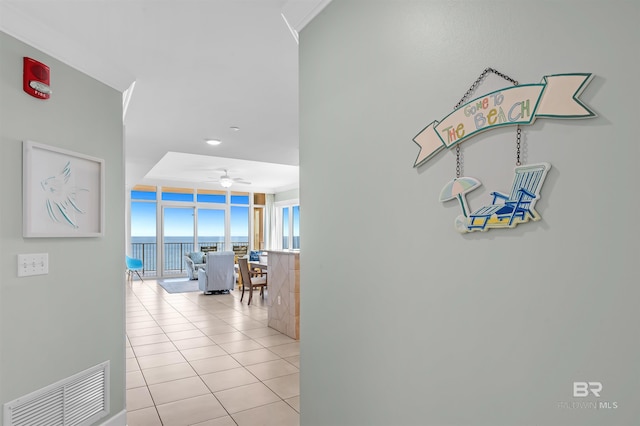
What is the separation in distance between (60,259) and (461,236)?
7.48 feet

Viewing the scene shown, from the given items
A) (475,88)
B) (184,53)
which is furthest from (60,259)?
(475,88)

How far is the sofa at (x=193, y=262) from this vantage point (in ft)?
32.3

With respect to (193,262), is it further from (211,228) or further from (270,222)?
(270,222)

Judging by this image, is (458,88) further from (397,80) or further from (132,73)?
(132,73)

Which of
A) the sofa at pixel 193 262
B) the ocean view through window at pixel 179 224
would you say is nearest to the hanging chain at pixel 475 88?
the sofa at pixel 193 262

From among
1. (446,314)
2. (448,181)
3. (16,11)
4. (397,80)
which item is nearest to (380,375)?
(446,314)

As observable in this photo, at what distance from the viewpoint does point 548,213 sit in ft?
2.91

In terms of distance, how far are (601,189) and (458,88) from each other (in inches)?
19.6

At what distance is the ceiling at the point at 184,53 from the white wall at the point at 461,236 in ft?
1.76

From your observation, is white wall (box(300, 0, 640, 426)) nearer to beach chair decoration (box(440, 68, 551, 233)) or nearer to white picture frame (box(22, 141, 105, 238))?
beach chair decoration (box(440, 68, 551, 233))

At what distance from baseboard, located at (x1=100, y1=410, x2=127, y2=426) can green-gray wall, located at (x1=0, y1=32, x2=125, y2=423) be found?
0.05 metres

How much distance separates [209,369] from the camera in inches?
145

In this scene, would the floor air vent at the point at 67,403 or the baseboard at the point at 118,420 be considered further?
the baseboard at the point at 118,420

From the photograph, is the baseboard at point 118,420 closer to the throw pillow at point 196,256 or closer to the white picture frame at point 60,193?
the white picture frame at point 60,193
